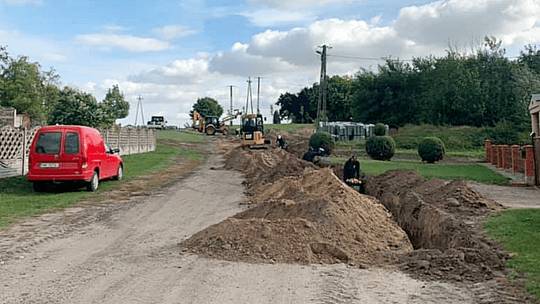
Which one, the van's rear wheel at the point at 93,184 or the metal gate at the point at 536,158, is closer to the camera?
the van's rear wheel at the point at 93,184

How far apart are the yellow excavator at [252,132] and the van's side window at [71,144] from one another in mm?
24966

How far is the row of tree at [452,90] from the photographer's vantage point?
54938mm

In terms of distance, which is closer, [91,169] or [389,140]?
[91,169]

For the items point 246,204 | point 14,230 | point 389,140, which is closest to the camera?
point 14,230

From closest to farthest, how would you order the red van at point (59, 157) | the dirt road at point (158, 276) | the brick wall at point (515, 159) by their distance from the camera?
the dirt road at point (158, 276) < the red van at point (59, 157) < the brick wall at point (515, 159)

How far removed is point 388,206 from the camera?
1602 centimetres

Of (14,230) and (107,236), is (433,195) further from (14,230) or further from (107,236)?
(14,230)

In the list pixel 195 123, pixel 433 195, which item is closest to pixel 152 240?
pixel 433 195

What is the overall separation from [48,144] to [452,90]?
50.1m

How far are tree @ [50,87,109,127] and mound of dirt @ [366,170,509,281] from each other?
15.2 metres

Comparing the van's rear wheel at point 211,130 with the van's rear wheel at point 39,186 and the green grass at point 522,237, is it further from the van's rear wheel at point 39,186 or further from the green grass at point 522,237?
the green grass at point 522,237

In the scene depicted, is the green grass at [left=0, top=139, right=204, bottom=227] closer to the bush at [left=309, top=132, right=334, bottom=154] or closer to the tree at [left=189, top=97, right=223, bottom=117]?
the bush at [left=309, top=132, right=334, bottom=154]

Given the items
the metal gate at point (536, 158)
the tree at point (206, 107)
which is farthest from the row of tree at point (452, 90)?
the tree at point (206, 107)

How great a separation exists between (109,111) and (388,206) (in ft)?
61.0
